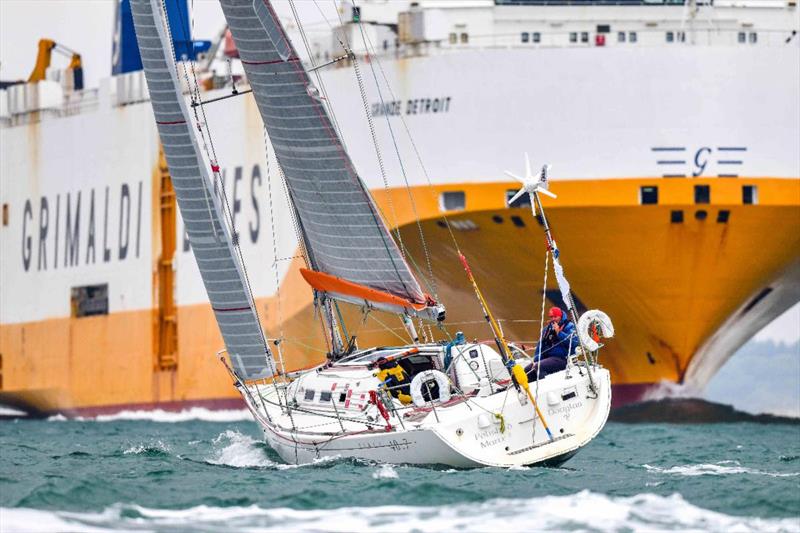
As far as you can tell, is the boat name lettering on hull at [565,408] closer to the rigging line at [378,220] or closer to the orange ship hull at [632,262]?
the rigging line at [378,220]

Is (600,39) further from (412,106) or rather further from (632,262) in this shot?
(632,262)

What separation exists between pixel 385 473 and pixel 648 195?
40.5 ft

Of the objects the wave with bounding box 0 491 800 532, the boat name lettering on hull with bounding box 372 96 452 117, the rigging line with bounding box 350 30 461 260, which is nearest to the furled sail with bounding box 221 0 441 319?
the wave with bounding box 0 491 800 532

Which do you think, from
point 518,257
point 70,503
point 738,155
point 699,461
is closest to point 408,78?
point 518,257

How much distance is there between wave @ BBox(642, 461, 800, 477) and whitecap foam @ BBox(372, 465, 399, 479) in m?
3.55

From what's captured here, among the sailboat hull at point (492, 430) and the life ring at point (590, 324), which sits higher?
the life ring at point (590, 324)

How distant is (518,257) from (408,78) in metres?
4.10

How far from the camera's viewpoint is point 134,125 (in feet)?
147

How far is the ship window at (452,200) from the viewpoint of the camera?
110 feet

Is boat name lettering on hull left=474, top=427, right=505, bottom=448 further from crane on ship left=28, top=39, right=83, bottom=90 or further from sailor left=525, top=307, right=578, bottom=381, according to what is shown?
crane on ship left=28, top=39, right=83, bottom=90

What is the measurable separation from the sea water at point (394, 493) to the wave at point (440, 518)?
0.8 inches

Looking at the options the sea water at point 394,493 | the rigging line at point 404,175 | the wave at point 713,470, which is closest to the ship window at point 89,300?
the rigging line at point 404,175

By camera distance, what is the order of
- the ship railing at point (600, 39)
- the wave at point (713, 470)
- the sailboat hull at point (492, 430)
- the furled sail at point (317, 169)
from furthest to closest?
the ship railing at point (600, 39)
the furled sail at point (317, 169)
the wave at point (713, 470)
the sailboat hull at point (492, 430)

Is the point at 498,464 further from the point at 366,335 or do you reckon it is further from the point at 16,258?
the point at 16,258
